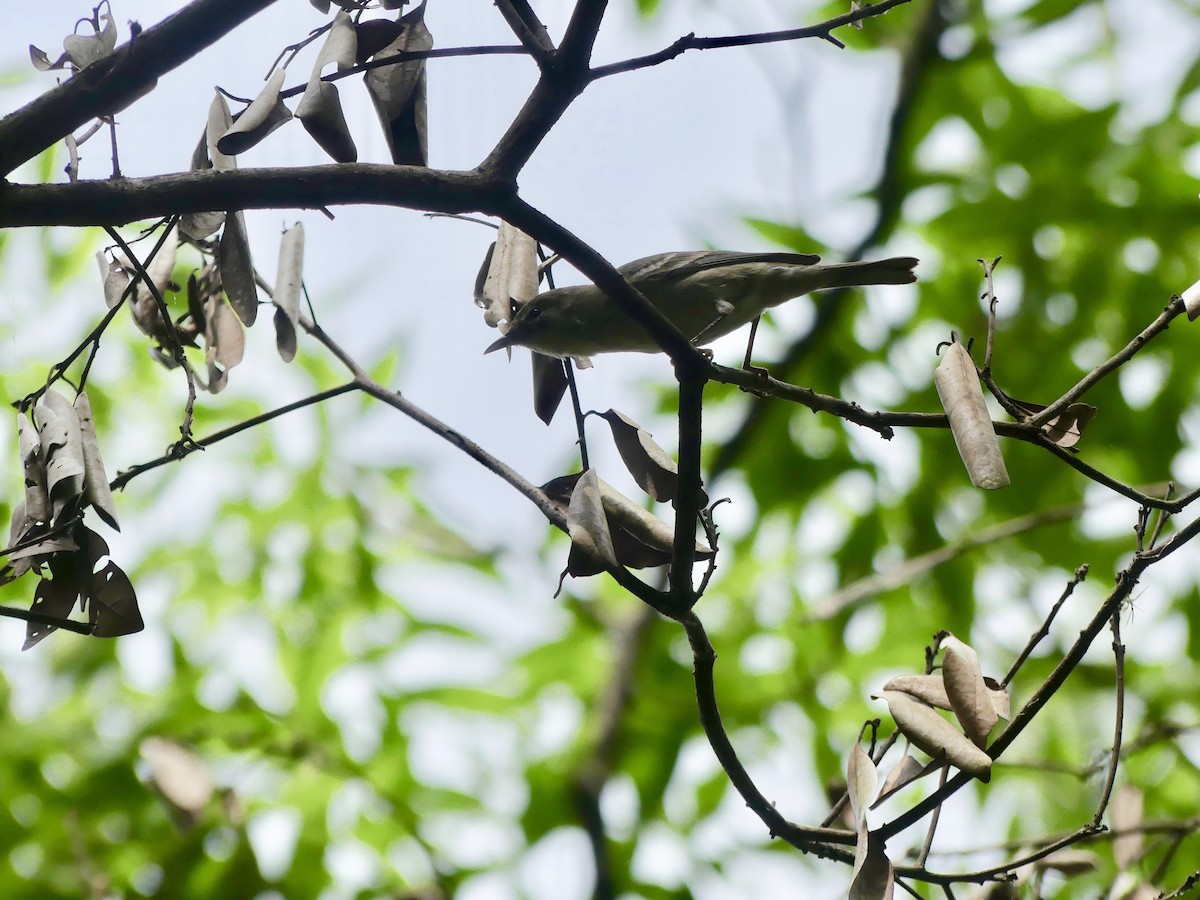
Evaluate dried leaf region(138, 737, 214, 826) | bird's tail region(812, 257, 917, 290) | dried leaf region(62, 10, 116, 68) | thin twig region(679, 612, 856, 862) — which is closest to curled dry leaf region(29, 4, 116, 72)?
dried leaf region(62, 10, 116, 68)

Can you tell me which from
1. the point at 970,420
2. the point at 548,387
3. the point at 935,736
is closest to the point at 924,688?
the point at 935,736

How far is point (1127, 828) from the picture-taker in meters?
2.14

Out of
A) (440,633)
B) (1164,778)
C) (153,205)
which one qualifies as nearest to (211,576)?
(440,633)

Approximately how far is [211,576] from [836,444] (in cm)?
229

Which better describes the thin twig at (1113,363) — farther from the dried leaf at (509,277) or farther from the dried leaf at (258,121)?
the dried leaf at (258,121)

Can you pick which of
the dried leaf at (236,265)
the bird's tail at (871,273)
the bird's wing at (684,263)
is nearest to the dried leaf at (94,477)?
the dried leaf at (236,265)

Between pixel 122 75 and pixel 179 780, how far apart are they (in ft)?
5.71

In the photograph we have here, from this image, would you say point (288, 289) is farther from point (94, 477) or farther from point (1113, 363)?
point (1113, 363)

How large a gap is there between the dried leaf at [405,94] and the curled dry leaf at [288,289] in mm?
300

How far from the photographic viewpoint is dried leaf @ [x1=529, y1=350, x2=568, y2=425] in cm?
185

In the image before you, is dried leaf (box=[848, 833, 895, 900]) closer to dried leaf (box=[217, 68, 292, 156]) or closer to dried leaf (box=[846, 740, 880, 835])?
dried leaf (box=[846, 740, 880, 835])

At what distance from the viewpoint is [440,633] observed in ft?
12.6

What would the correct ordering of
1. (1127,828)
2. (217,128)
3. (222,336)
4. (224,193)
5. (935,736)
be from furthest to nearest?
1. (1127,828)
2. (222,336)
3. (217,128)
4. (935,736)
5. (224,193)

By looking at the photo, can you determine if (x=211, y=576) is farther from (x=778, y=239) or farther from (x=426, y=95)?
(x=426, y=95)
